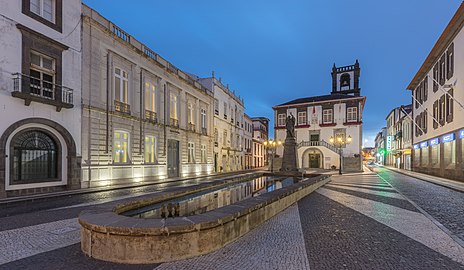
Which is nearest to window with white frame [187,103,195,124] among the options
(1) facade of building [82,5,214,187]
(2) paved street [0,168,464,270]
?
(1) facade of building [82,5,214,187]

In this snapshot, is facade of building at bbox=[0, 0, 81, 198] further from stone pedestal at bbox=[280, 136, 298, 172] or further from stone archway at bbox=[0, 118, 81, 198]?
stone pedestal at bbox=[280, 136, 298, 172]

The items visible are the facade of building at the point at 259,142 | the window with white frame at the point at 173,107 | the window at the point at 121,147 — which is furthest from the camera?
the facade of building at the point at 259,142

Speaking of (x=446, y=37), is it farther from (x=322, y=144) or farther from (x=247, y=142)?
(x=247, y=142)

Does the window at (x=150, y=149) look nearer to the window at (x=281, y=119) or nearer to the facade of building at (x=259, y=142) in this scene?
the window at (x=281, y=119)

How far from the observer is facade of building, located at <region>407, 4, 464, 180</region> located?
61.7 ft

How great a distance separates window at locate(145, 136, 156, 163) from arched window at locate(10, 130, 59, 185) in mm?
6843

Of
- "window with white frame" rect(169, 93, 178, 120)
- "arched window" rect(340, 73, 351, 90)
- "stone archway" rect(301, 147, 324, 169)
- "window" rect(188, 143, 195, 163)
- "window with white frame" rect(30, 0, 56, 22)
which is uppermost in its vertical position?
"arched window" rect(340, 73, 351, 90)

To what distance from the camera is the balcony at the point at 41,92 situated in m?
11.7

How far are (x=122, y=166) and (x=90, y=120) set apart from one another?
3.71 metres

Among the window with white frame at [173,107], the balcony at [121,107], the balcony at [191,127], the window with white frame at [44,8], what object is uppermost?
the window with white frame at [44,8]

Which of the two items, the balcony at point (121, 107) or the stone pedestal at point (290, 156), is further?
the stone pedestal at point (290, 156)

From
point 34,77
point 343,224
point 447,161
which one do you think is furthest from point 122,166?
point 447,161

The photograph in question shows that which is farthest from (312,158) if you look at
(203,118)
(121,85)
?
(121,85)

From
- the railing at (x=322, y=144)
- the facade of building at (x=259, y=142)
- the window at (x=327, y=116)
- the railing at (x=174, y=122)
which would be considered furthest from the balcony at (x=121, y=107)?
the facade of building at (x=259, y=142)
